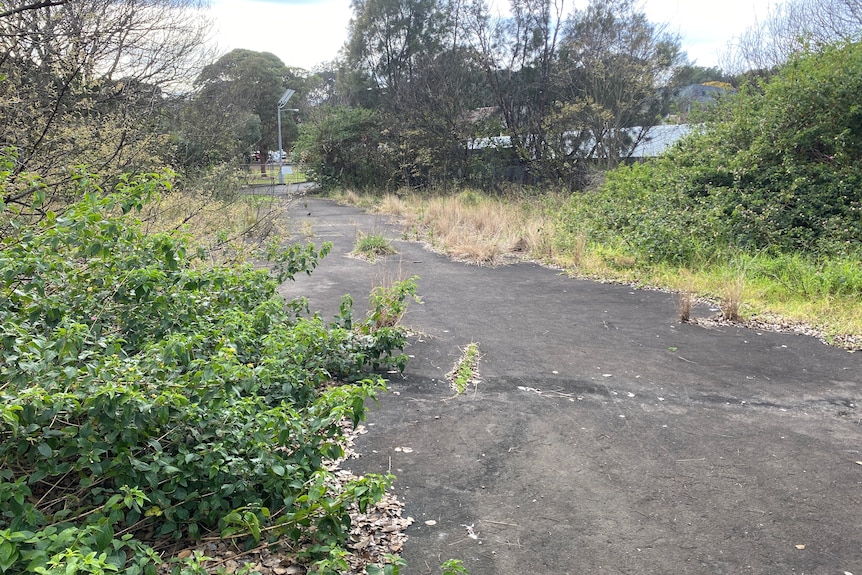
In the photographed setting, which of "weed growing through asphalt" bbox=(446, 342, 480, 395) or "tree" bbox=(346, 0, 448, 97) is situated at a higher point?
"tree" bbox=(346, 0, 448, 97)

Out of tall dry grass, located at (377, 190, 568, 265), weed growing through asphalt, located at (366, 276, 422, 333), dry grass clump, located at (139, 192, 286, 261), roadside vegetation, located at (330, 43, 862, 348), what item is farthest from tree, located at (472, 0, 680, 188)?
weed growing through asphalt, located at (366, 276, 422, 333)

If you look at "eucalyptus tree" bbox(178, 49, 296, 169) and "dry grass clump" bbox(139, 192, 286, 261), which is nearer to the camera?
"dry grass clump" bbox(139, 192, 286, 261)

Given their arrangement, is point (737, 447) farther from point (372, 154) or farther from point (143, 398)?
point (372, 154)

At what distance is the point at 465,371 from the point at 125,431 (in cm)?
338

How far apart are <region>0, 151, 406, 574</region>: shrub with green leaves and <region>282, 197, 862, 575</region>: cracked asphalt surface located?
29.3 inches

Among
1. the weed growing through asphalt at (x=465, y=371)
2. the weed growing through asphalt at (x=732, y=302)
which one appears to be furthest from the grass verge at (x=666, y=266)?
the weed growing through asphalt at (x=465, y=371)

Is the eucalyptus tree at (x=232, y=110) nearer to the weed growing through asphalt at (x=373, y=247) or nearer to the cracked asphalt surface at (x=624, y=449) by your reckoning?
the weed growing through asphalt at (x=373, y=247)

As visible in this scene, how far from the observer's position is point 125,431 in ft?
8.43

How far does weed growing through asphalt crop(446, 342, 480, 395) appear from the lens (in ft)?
17.4

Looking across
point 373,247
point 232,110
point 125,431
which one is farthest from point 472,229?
point 232,110

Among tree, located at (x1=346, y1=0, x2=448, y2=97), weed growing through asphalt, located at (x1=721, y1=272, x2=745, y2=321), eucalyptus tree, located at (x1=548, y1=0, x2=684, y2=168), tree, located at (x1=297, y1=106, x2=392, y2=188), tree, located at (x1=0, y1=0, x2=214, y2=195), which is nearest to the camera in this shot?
tree, located at (x1=0, y1=0, x2=214, y2=195)

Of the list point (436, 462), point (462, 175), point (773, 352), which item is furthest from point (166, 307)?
point (462, 175)

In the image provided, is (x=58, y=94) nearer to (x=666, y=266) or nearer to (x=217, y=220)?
(x=217, y=220)

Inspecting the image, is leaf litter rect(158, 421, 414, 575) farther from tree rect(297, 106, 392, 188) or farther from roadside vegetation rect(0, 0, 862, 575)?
tree rect(297, 106, 392, 188)
